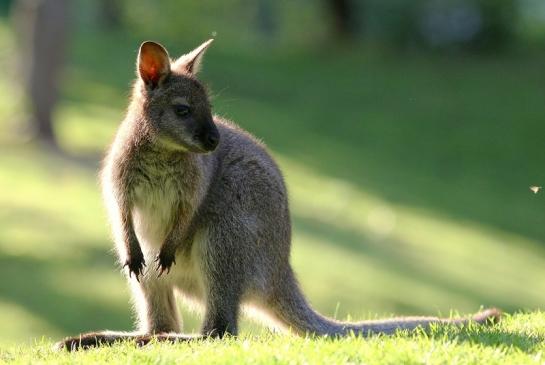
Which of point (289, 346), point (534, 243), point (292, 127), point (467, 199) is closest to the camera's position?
point (289, 346)

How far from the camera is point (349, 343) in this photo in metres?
6.40

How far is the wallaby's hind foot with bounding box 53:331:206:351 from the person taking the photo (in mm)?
6746

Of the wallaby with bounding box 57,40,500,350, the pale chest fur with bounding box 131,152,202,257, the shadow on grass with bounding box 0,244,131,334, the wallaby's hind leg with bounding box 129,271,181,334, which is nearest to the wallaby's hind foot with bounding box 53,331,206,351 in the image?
the wallaby with bounding box 57,40,500,350

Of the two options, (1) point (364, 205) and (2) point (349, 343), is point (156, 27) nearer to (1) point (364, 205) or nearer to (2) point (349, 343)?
(1) point (364, 205)

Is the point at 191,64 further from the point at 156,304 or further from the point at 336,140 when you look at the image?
the point at 336,140

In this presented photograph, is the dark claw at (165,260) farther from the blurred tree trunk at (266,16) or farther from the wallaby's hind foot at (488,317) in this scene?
the blurred tree trunk at (266,16)

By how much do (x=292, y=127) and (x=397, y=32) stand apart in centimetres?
561

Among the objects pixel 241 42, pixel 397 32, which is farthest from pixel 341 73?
pixel 241 42

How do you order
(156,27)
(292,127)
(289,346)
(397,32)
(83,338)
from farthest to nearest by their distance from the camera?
(156,27)
(397,32)
(292,127)
(83,338)
(289,346)

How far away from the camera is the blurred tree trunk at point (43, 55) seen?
62.4 feet

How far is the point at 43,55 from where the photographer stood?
19266 mm

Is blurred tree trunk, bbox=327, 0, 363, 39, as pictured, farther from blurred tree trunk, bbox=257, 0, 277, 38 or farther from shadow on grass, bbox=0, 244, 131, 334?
shadow on grass, bbox=0, 244, 131, 334

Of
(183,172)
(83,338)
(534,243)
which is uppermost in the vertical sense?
(183,172)

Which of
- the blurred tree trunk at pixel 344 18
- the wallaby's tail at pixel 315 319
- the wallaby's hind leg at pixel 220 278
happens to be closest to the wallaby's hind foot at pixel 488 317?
the wallaby's tail at pixel 315 319
